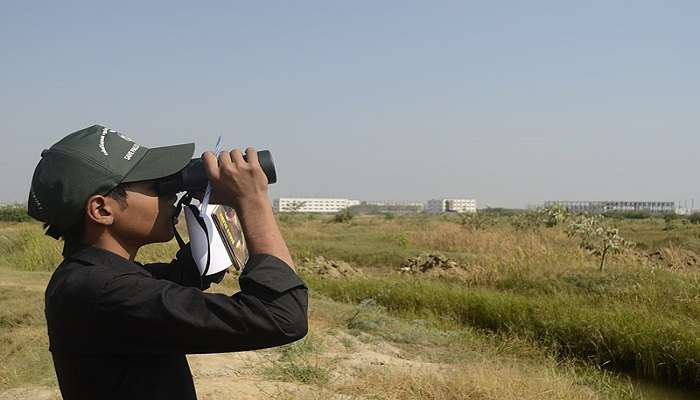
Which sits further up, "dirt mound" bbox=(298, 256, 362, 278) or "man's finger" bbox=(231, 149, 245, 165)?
"man's finger" bbox=(231, 149, 245, 165)

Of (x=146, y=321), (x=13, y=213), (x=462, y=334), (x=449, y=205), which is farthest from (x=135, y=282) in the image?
(x=449, y=205)

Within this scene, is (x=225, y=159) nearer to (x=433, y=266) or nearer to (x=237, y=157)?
(x=237, y=157)

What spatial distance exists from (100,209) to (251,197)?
0.37 metres

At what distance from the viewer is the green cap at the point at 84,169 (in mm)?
1524

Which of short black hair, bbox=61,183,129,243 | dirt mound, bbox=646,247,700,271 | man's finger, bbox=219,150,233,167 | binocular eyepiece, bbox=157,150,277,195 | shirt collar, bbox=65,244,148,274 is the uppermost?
man's finger, bbox=219,150,233,167

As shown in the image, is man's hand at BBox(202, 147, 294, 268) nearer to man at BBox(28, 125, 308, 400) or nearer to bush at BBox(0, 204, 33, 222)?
man at BBox(28, 125, 308, 400)

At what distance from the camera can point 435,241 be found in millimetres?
23000

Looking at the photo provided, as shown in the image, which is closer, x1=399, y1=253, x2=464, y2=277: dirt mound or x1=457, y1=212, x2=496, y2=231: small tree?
x1=399, y1=253, x2=464, y2=277: dirt mound

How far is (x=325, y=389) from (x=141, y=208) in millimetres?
3448

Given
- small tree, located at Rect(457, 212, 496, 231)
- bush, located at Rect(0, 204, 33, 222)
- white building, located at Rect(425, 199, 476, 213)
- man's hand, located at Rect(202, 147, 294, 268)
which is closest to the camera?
man's hand, located at Rect(202, 147, 294, 268)

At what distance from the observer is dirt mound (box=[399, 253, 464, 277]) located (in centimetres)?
1450

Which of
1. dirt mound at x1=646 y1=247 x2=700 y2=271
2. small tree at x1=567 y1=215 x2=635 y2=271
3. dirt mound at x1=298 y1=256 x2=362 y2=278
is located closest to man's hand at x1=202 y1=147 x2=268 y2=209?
small tree at x1=567 y1=215 x2=635 y2=271

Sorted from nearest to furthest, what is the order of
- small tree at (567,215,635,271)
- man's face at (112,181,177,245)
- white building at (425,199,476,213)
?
1. man's face at (112,181,177,245)
2. small tree at (567,215,635,271)
3. white building at (425,199,476,213)

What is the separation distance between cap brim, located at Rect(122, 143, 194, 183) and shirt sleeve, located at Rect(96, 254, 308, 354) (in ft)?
0.85
